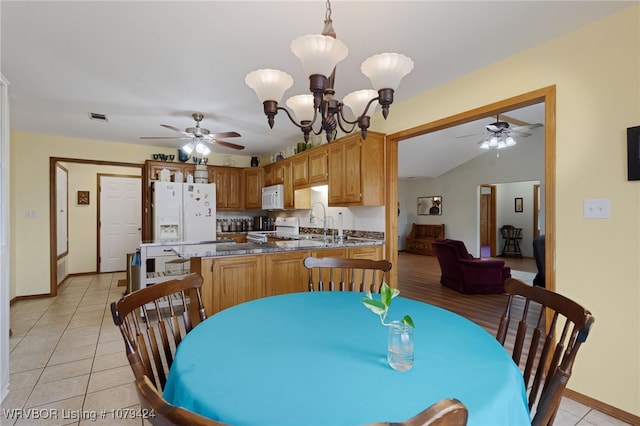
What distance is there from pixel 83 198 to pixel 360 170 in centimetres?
575

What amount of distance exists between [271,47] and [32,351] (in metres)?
3.32

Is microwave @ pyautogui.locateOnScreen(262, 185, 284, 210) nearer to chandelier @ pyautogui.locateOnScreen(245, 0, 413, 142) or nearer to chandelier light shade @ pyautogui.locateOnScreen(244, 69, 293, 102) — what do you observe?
chandelier @ pyautogui.locateOnScreen(245, 0, 413, 142)

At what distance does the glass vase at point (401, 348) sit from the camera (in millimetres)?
931

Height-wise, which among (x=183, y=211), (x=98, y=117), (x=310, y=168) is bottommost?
(x=183, y=211)

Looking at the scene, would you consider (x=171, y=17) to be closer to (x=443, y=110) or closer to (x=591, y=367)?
(x=443, y=110)

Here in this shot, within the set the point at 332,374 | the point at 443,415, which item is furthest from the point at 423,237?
the point at 443,415

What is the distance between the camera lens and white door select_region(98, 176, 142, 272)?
6263mm

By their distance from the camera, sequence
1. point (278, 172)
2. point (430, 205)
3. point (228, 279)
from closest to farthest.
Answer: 1. point (228, 279)
2. point (278, 172)
3. point (430, 205)

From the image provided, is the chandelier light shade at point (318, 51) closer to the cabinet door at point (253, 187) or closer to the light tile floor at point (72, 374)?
the light tile floor at point (72, 374)

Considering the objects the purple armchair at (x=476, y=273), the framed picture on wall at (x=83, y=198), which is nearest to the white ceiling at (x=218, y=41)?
the purple armchair at (x=476, y=273)

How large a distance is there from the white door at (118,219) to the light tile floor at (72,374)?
7.69ft

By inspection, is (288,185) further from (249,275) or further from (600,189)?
(600,189)

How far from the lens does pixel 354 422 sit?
2.25ft

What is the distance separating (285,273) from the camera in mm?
3148
